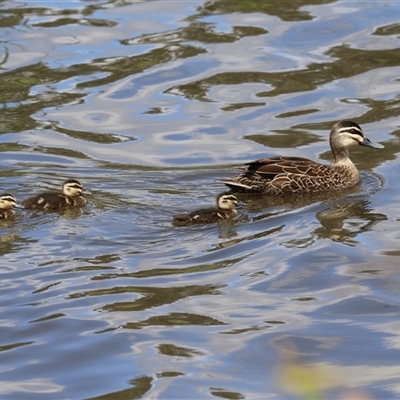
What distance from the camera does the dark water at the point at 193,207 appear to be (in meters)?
6.82

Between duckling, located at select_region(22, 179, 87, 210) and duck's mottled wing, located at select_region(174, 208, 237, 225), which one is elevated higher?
duckling, located at select_region(22, 179, 87, 210)

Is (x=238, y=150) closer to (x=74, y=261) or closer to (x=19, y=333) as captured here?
(x=74, y=261)

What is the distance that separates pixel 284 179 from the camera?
10.7m

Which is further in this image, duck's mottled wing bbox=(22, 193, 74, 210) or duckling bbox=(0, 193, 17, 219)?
duck's mottled wing bbox=(22, 193, 74, 210)

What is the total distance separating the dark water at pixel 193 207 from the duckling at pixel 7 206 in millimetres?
94

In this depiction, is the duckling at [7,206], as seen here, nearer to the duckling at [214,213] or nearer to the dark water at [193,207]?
the dark water at [193,207]

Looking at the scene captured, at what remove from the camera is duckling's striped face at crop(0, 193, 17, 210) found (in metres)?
9.53

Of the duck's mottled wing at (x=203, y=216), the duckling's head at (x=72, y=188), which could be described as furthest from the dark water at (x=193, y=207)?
the duckling's head at (x=72, y=188)

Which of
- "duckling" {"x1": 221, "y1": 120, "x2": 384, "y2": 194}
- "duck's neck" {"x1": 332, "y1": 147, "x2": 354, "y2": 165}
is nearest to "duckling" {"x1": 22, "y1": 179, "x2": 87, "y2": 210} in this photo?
"duckling" {"x1": 221, "y1": 120, "x2": 384, "y2": 194}

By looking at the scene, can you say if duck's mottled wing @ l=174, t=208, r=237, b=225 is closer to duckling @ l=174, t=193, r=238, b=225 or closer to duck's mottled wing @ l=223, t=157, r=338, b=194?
duckling @ l=174, t=193, r=238, b=225

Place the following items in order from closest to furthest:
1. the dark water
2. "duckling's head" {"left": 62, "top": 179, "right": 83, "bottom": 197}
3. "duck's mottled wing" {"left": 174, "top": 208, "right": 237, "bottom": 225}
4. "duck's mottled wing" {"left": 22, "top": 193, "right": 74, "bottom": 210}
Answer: the dark water
"duck's mottled wing" {"left": 174, "top": 208, "right": 237, "bottom": 225}
"duck's mottled wing" {"left": 22, "top": 193, "right": 74, "bottom": 210}
"duckling's head" {"left": 62, "top": 179, "right": 83, "bottom": 197}

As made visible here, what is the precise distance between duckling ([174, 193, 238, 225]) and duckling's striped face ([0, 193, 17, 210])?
134cm

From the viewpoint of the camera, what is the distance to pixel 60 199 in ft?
32.0

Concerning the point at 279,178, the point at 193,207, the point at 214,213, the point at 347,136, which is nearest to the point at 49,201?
the point at 193,207
